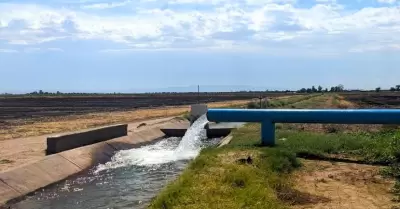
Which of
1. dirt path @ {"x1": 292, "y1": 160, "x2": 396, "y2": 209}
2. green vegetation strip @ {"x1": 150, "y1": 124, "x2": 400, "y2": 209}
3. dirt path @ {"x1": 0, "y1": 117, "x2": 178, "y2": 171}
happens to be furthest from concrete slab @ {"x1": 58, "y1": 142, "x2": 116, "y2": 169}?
dirt path @ {"x1": 292, "y1": 160, "x2": 396, "y2": 209}

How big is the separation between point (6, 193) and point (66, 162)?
4.15 meters

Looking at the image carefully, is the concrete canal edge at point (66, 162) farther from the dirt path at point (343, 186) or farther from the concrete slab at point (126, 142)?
the dirt path at point (343, 186)

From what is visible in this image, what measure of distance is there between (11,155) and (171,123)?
13.6 metres

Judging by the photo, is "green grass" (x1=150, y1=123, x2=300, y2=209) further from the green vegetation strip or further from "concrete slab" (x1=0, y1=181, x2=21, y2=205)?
"concrete slab" (x1=0, y1=181, x2=21, y2=205)

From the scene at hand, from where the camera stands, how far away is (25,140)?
71.9 ft

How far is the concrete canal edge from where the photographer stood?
42.9ft

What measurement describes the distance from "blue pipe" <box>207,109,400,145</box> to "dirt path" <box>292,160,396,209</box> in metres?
1.95

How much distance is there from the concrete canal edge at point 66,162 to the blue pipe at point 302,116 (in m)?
5.04

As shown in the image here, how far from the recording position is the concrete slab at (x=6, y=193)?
40.0 feet

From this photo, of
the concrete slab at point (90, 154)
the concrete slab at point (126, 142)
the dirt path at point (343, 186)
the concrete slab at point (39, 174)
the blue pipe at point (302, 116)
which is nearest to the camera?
the dirt path at point (343, 186)

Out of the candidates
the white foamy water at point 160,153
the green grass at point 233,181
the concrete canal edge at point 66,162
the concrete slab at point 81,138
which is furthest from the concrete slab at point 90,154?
the green grass at point 233,181

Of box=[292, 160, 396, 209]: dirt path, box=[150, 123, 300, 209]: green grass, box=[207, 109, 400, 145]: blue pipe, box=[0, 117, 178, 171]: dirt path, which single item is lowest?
box=[0, 117, 178, 171]: dirt path

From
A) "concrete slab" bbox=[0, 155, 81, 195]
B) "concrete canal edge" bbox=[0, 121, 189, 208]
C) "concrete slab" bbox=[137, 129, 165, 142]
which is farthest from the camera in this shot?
"concrete slab" bbox=[137, 129, 165, 142]

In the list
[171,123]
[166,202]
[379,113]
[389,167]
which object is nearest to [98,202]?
[166,202]
